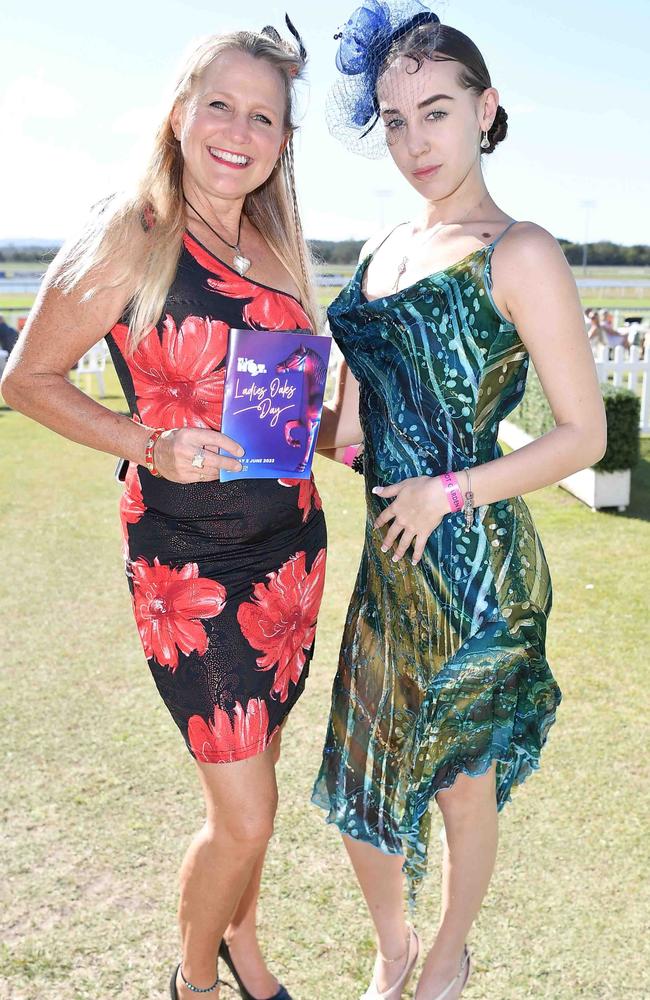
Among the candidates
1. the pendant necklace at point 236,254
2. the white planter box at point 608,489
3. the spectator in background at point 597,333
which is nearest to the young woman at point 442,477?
the pendant necklace at point 236,254

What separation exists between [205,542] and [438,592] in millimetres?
613

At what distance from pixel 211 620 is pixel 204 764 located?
0.37 metres

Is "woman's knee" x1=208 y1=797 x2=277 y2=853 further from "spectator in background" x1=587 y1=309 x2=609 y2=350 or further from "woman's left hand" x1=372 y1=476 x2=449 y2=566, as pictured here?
"spectator in background" x1=587 y1=309 x2=609 y2=350

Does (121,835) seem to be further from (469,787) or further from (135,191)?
(135,191)

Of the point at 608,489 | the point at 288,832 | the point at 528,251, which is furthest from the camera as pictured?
the point at 608,489

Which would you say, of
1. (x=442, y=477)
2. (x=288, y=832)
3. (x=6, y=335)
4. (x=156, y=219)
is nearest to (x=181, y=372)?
(x=156, y=219)

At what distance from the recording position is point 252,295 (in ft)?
7.75

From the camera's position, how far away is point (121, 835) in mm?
3531

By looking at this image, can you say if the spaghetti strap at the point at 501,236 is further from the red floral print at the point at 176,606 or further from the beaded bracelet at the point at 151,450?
the red floral print at the point at 176,606

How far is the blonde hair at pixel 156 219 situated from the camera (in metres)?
2.22

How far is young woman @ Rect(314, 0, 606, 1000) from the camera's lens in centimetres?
225

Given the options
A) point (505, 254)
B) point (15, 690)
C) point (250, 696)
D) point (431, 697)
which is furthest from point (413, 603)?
point (15, 690)

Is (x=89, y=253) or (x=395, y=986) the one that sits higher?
(x=89, y=253)

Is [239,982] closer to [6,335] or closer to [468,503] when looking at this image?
[468,503]
